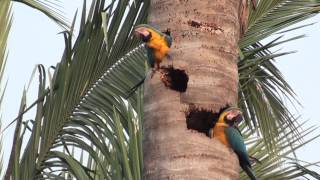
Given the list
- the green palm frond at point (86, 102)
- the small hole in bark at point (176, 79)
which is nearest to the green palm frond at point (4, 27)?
the green palm frond at point (86, 102)

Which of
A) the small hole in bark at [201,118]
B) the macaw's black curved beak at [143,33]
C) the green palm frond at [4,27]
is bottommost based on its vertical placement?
the small hole in bark at [201,118]

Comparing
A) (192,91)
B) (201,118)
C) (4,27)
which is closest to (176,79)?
(192,91)

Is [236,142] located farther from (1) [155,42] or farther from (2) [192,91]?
(1) [155,42]

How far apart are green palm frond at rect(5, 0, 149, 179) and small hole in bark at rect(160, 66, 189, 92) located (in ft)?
4.67

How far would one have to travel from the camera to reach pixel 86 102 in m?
4.34

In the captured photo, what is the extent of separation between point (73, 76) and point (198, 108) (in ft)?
6.17

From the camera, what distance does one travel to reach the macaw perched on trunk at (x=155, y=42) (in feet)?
8.30

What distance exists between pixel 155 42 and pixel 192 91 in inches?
9.3

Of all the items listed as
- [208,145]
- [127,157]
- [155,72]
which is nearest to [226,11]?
[155,72]

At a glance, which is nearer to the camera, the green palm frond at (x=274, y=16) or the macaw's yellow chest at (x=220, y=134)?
the macaw's yellow chest at (x=220, y=134)

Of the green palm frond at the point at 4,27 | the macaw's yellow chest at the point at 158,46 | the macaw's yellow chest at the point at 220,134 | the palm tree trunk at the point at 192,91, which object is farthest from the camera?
the green palm frond at the point at 4,27

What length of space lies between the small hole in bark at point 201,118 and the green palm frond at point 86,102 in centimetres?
153

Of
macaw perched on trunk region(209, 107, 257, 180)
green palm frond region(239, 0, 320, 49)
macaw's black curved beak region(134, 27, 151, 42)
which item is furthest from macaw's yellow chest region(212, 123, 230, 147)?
green palm frond region(239, 0, 320, 49)

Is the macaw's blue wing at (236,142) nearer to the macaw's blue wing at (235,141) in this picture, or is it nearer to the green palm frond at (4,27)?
the macaw's blue wing at (235,141)
